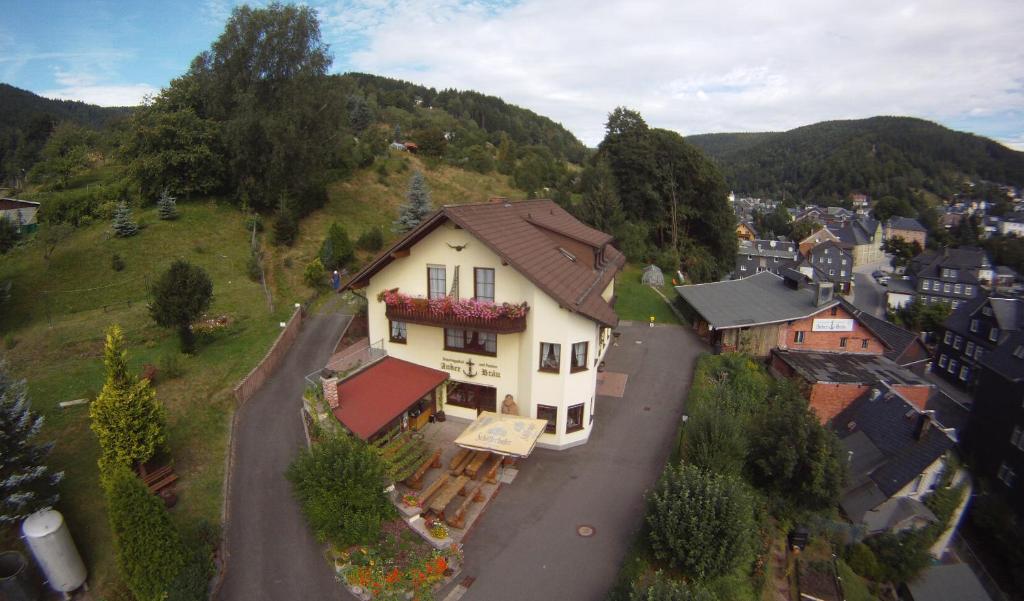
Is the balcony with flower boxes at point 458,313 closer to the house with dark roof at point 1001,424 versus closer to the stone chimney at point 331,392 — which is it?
the stone chimney at point 331,392

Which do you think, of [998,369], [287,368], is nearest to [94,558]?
[287,368]

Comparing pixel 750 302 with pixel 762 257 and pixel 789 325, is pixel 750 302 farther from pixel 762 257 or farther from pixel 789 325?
pixel 762 257

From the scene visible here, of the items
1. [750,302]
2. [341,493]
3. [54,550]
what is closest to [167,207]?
[54,550]

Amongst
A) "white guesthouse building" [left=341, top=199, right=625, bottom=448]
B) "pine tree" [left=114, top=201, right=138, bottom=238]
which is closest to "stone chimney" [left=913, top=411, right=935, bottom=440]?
"white guesthouse building" [left=341, top=199, right=625, bottom=448]

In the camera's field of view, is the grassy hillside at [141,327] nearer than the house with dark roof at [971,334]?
Yes

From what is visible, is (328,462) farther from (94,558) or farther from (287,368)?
(287,368)

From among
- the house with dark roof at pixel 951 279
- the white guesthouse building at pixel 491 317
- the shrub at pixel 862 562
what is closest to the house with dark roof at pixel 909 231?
the house with dark roof at pixel 951 279

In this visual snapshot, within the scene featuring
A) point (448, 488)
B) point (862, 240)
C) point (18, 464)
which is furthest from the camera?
point (862, 240)
